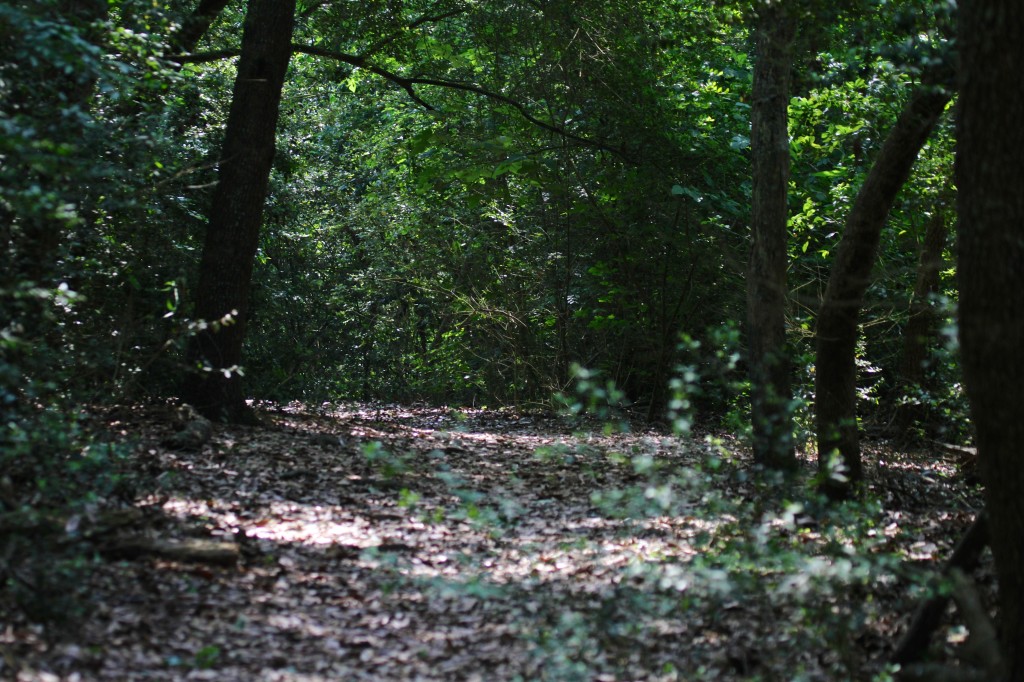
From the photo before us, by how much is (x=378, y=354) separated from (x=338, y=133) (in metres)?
8.46

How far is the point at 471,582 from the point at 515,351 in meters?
10.3

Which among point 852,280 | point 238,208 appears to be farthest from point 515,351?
point 852,280

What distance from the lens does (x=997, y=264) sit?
14.2 feet

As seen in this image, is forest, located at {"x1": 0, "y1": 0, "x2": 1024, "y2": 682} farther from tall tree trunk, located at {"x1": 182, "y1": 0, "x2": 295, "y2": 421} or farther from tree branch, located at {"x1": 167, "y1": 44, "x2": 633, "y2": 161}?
tree branch, located at {"x1": 167, "y1": 44, "x2": 633, "y2": 161}

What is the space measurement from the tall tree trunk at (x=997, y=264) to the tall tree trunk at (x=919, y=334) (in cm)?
671

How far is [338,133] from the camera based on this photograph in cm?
2430

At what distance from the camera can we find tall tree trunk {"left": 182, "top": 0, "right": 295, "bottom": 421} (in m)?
10.0

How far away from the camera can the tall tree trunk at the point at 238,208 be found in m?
10.0

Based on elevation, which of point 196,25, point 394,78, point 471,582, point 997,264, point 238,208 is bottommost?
point 471,582

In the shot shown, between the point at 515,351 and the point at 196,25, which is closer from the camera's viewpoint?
the point at 196,25

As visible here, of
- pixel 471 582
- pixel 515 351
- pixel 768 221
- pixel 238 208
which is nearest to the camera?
pixel 471 582

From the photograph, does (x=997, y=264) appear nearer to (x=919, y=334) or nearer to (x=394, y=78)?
(x=919, y=334)

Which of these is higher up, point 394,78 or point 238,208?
point 394,78

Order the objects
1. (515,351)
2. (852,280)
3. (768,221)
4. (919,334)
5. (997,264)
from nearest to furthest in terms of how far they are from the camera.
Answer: (997,264), (852,280), (768,221), (919,334), (515,351)
